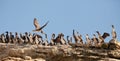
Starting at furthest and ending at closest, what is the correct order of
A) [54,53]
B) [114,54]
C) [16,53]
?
1. [16,53]
2. [54,53]
3. [114,54]

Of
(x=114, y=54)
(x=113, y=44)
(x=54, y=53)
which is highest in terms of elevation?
(x=113, y=44)

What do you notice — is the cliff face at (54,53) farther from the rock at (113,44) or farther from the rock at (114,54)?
the rock at (113,44)

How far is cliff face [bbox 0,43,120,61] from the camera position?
110 ft

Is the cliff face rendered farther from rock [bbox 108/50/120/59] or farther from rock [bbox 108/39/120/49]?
rock [bbox 108/39/120/49]

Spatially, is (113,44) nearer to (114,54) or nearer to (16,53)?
(114,54)

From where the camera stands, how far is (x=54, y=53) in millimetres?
34812

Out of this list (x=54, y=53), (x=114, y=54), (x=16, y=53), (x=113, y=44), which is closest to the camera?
(x=114, y=54)

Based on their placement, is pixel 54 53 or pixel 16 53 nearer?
pixel 54 53

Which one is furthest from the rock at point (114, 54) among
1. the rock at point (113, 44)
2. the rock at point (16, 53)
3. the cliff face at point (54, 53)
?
the rock at point (16, 53)

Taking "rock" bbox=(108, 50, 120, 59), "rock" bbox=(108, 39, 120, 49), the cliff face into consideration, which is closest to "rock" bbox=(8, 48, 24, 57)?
the cliff face

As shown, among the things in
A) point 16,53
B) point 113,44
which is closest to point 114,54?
point 113,44

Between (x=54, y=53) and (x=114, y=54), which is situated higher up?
(x=54, y=53)

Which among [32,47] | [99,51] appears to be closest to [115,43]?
[99,51]

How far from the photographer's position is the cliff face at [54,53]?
3341cm
